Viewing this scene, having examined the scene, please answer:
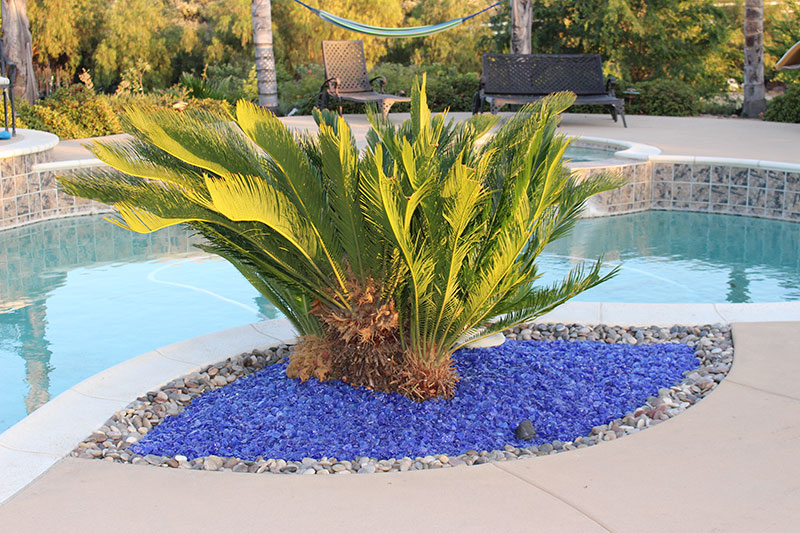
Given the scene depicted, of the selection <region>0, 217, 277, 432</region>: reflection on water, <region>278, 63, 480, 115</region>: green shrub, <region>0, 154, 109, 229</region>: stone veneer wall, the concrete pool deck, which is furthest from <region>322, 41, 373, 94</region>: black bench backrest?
the concrete pool deck

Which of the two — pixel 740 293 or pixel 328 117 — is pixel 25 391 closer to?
pixel 328 117

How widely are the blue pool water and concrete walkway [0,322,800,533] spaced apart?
4.90 ft

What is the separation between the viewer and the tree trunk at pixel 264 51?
1402 cm

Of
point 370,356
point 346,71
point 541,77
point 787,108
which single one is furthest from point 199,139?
point 787,108

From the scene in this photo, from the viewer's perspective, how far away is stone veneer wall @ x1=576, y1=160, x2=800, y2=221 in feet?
25.9

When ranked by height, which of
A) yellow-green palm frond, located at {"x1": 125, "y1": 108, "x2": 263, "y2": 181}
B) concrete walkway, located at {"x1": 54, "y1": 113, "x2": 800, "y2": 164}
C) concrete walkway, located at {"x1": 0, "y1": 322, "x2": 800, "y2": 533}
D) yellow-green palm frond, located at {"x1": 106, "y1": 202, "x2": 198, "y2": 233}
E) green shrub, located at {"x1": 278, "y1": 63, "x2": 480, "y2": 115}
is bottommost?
concrete walkway, located at {"x1": 0, "y1": 322, "x2": 800, "y2": 533}

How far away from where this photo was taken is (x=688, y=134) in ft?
37.0

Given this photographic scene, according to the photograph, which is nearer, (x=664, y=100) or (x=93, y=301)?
(x=93, y=301)

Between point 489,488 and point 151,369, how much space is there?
1.83 meters

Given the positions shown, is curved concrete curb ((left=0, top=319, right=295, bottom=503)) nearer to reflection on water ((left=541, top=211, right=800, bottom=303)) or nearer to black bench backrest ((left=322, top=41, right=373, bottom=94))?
reflection on water ((left=541, top=211, right=800, bottom=303))

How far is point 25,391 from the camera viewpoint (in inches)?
Answer: 167

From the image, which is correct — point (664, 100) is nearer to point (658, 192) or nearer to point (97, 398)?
point (658, 192)

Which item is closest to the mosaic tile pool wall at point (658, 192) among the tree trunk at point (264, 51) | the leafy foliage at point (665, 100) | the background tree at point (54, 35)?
the tree trunk at point (264, 51)

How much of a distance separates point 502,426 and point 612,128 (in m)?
9.91
